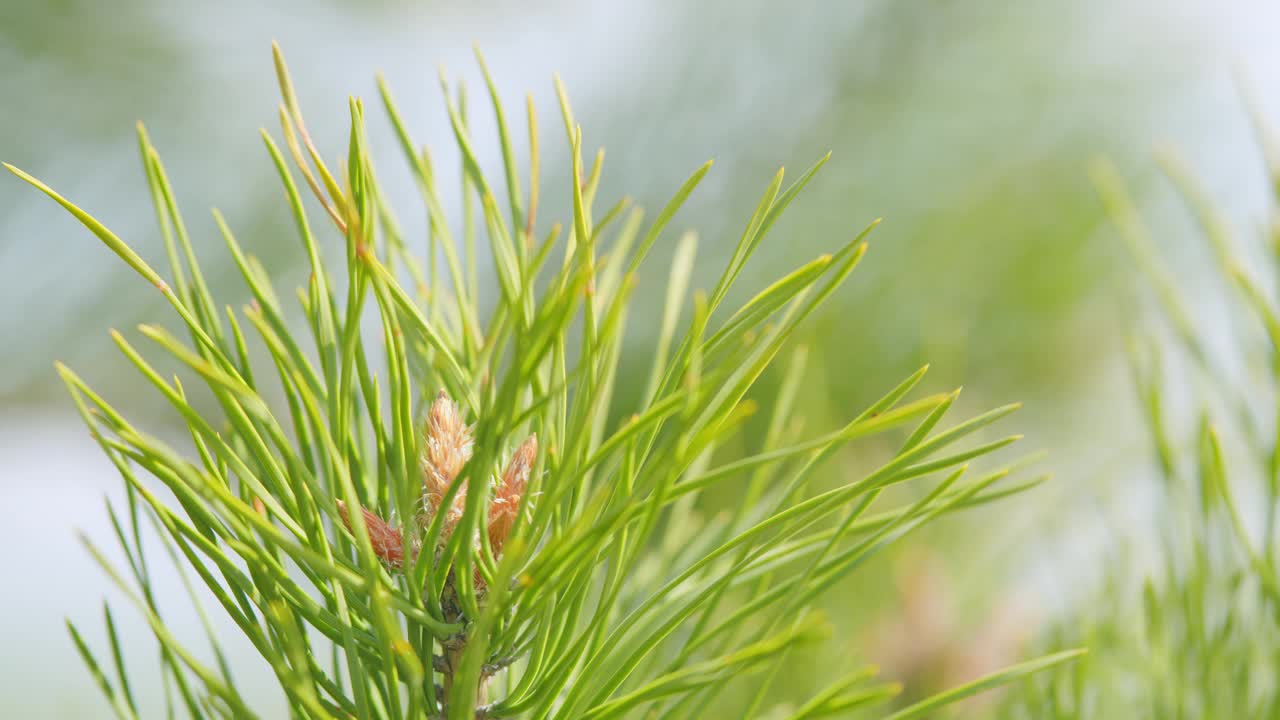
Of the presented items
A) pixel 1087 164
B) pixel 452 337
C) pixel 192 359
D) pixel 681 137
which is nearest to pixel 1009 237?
pixel 1087 164

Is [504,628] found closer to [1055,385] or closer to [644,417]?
[644,417]

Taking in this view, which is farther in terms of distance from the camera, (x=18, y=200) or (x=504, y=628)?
(x=18, y=200)

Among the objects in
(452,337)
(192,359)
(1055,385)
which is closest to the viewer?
(192,359)

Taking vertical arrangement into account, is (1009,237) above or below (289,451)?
above

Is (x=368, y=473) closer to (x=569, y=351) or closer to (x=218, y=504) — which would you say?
(x=218, y=504)

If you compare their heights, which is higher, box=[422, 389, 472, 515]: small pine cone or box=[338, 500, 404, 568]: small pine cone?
box=[422, 389, 472, 515]: small pine cone

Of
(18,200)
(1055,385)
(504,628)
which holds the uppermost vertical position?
(18,200)

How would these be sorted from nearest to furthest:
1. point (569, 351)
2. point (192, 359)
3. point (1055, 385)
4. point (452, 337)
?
point (192, 359) → point (452, 337) → point (569, 351) → point (1055, 385)

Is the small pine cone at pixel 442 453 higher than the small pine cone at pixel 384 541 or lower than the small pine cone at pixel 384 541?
higher
